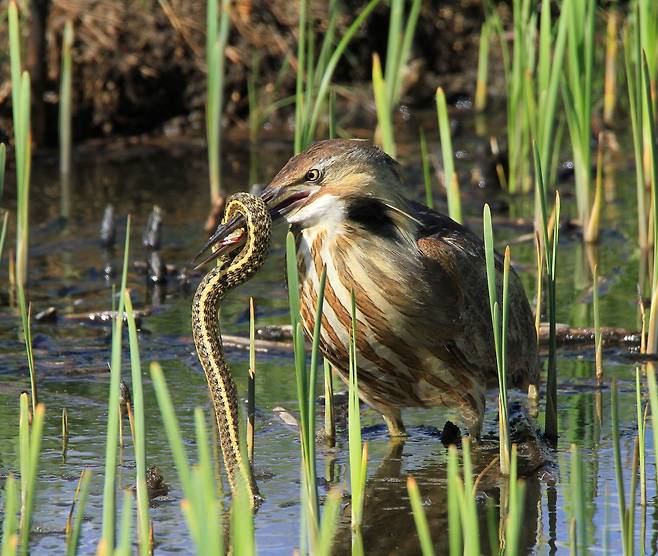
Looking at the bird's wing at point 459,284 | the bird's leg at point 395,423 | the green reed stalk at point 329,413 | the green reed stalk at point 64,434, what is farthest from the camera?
the bird's leg at point 395,423

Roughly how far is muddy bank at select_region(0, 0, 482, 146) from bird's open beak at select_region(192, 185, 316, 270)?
580cm

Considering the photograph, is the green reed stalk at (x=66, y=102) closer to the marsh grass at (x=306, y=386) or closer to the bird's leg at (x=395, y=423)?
the bird's leg at (x=395, y=423)

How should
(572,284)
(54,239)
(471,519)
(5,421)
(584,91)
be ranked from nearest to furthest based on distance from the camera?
(471,519) → (5,421) → (584,91) → (572,284) → (54,239)

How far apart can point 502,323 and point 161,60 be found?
746cm

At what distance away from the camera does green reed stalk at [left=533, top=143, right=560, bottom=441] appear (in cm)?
466

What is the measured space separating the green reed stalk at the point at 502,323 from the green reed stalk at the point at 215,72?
138 inches

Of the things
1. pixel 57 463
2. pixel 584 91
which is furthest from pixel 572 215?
pixel 57 463

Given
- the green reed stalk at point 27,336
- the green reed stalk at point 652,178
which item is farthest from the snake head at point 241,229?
the green reed stalk at point 652,178

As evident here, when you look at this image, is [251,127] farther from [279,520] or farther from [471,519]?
[471,519]

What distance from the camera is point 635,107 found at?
240 inches

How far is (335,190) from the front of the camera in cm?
470

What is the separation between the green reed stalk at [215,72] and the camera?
24.0 ft

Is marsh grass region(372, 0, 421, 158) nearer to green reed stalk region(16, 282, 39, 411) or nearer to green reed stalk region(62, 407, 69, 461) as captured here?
green reed stalk region(62, 407, 69, 461)

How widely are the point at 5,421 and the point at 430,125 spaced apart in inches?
274
